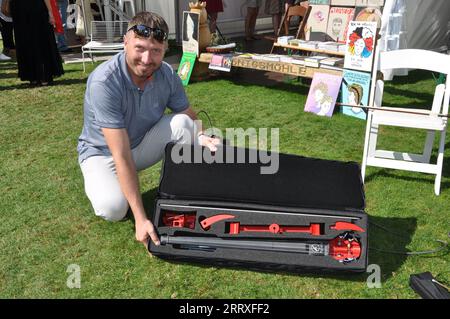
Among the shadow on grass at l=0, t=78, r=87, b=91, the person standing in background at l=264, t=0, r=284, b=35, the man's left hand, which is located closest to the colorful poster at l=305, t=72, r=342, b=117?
the man's left hand

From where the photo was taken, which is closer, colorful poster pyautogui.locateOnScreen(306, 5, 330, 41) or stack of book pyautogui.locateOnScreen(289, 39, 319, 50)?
stack of book pyautogui.locateOnScreen(289, 39, 319, 50)

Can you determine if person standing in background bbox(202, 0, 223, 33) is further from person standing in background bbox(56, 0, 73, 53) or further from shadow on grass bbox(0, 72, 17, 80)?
shadow on grass bbox(0, 72, 17, 80)

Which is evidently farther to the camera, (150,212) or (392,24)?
(392,24)

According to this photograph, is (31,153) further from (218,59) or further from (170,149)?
(218,59)

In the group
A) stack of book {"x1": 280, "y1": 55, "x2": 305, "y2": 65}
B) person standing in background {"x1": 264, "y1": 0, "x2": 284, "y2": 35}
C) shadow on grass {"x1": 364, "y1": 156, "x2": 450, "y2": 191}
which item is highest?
person standing in background {"x1": 264, "y1": 0, "x2": 284, "y2": 35}

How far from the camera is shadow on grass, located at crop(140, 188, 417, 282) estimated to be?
8.57ft

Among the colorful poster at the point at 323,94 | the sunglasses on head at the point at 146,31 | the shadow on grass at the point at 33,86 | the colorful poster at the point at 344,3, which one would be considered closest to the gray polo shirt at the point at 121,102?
the sunglasses on head at the point at 146,31

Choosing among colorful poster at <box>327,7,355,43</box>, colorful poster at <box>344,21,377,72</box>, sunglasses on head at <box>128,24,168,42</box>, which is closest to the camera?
sunglasses on head at <box>128,24,168,42</box>

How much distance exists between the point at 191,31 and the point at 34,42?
236 centimetres

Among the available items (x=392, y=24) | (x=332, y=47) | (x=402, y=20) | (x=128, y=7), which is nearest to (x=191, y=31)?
(x=332, y=47)

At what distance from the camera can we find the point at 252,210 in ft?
8.63

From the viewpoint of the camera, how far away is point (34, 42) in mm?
6562

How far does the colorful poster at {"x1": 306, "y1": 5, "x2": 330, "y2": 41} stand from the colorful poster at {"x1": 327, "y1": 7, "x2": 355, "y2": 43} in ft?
0.28

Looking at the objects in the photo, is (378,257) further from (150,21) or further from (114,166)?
(150,21)
